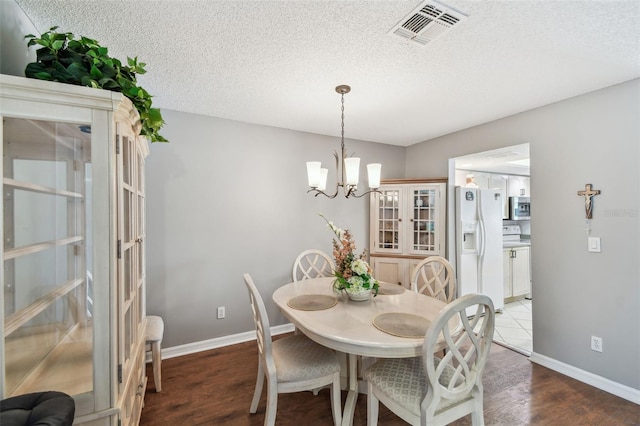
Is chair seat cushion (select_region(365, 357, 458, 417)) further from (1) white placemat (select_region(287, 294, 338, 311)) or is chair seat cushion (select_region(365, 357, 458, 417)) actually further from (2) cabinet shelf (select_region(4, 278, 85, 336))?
(2) cabinet shelf (select_region(4, 278, 85, 336))

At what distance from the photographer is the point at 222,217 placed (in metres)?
3.10

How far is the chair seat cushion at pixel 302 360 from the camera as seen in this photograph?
5.65 feet

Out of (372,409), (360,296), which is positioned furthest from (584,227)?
(372,409)

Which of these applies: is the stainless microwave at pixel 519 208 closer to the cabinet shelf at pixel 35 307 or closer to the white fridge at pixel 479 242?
the white fridge at pixel 479 242

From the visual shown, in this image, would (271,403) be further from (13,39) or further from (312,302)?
(13,39)

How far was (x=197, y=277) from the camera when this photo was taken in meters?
2.97

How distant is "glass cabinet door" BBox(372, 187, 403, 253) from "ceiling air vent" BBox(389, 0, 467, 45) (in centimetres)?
231

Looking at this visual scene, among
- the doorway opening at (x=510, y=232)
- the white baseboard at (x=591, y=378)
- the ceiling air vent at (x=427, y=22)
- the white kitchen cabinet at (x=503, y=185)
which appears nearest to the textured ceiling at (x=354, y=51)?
the ceiling air vent at (x=427, y=22)

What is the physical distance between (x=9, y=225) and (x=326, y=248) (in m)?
2.97

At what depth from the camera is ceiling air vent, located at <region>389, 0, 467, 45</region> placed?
1.44m

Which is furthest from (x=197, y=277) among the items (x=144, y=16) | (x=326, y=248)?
(x=144, y=16)

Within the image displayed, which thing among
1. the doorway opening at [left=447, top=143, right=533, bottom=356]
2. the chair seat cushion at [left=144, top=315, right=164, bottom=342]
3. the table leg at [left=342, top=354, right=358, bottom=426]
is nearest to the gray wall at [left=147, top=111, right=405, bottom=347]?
the chair seat cushion at [left=144, top=315, right=164, bottom=342]

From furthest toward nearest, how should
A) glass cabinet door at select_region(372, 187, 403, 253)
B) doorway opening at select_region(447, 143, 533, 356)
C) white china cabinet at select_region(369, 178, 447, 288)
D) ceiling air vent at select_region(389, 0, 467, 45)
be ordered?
1. glass cabinet door at select_region(372, 187, 403, 253)
2. white china cabinet at select_region(369, 178, 447, 288)
3. doorway opening at select_region(447, 143, 533, 356)
4. ceiling air vent at select_region(389, 0, 467, 45)

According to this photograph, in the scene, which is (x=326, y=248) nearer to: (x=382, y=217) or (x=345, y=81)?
(x=382, y=217)
